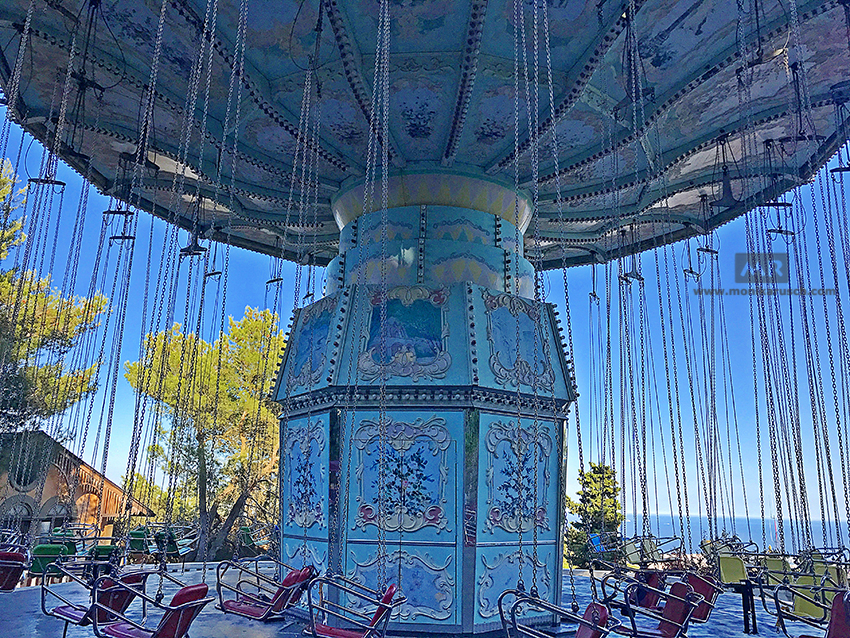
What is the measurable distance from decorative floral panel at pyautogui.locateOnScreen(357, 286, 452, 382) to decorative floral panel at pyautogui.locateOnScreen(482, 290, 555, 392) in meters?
0.71

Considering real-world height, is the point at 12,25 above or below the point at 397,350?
above

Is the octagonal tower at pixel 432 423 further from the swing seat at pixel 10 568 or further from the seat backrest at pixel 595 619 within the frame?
the swing seat at pixel 10 568

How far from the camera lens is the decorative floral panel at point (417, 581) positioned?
8.25 metres

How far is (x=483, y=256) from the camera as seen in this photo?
10.4 meters

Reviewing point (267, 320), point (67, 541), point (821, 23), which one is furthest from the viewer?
point (267, 320)

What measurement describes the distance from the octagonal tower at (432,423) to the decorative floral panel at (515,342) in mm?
22

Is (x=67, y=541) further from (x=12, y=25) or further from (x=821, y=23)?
(x=821, y=23)

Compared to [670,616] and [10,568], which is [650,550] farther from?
[10,568]

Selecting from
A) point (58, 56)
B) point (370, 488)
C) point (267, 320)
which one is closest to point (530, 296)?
point (370, 488)

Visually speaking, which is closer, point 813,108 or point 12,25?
point 12,25

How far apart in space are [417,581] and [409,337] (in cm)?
327

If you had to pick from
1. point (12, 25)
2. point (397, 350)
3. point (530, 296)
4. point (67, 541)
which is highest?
point (12, 25)

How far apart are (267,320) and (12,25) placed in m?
17.2

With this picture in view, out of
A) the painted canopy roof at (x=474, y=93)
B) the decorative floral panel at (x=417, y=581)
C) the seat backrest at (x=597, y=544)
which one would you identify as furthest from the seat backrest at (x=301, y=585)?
the painted canopy roof at (x=474, y=93)
